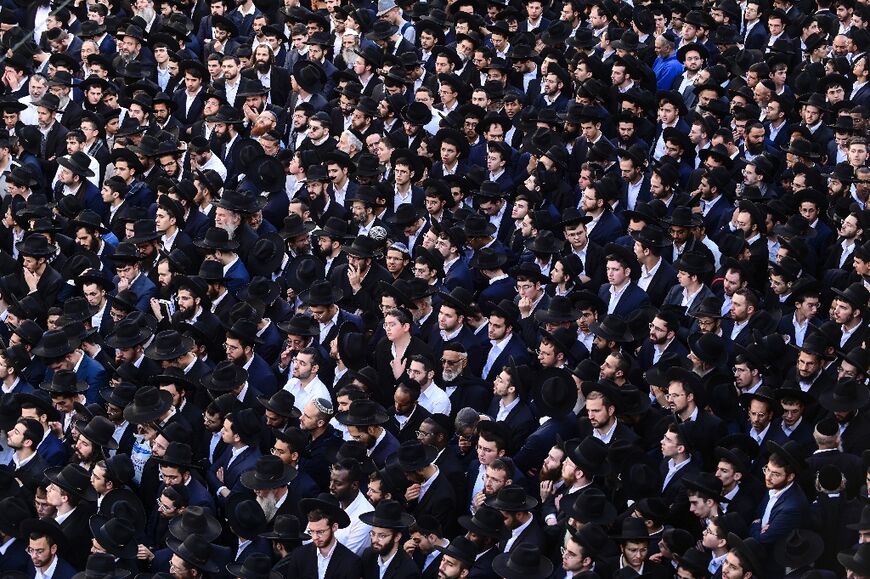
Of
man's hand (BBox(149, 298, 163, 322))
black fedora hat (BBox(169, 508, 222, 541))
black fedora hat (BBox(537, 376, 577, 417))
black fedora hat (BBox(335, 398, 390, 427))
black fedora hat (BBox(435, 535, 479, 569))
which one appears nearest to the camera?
black fedora hat (BBox(435, 535, 479, 569))

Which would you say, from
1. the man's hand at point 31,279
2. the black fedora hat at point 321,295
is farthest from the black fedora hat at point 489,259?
the man's hand at point 31,279

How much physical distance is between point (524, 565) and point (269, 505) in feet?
6.83

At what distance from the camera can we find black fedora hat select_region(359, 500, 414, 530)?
35.1ft

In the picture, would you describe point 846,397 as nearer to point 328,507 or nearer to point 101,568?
point 328,507

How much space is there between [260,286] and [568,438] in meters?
3.28

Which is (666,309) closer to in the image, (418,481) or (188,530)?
(418,481)

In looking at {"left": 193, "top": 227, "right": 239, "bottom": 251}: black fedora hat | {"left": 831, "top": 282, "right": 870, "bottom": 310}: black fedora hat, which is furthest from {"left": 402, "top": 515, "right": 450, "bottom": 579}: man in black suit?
{"left": 193, "top": 227, "right": 239, "bottom": 251}: black fedora hat

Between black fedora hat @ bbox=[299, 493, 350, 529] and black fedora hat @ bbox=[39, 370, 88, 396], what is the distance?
2.88 meters

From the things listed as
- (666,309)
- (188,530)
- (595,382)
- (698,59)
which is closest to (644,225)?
(666,309)

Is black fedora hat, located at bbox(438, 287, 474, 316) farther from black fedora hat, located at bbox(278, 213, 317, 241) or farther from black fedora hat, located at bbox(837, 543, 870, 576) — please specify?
black fedora hat, located at bbox(837, 543, 870, 576)

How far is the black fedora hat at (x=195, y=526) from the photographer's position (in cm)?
1095

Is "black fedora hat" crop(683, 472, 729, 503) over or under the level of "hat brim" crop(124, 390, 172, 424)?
over

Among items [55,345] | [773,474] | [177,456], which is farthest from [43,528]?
[773,474]

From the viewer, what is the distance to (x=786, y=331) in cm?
1382
